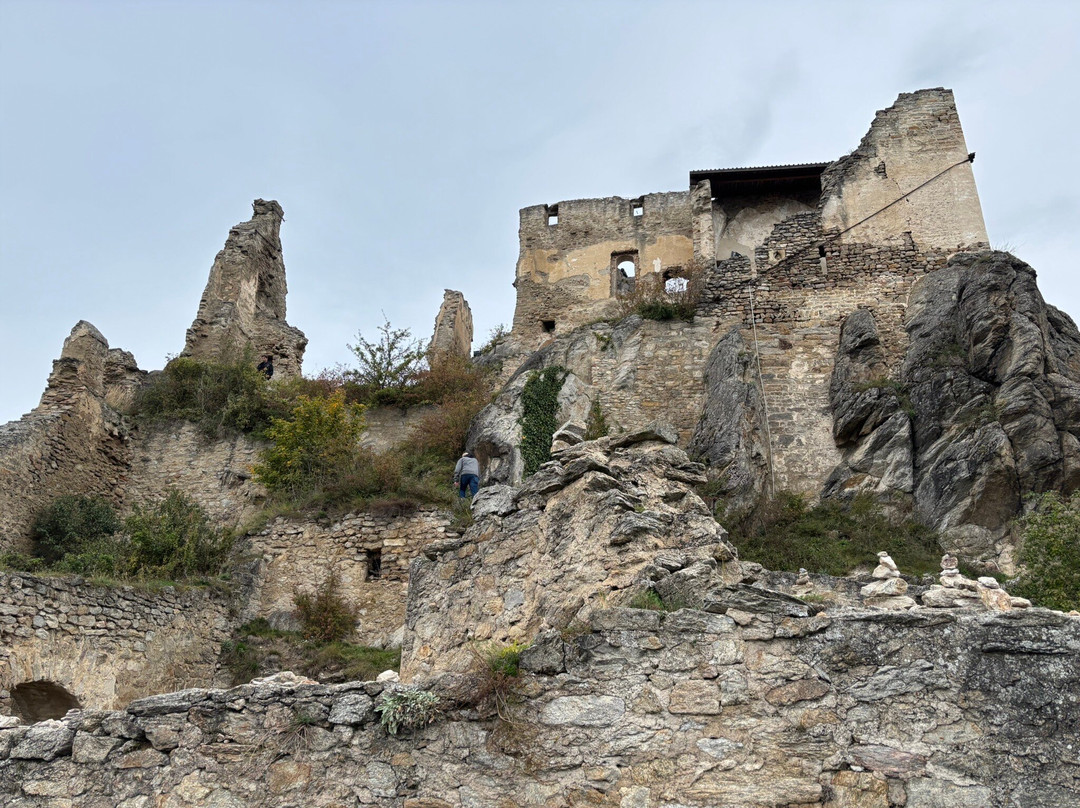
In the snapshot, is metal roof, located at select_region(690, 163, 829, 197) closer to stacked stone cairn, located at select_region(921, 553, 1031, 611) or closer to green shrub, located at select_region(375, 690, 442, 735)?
stacked stone cairn, located at select_region(921, 553, 1031, 611)

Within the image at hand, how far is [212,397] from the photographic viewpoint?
19531mm

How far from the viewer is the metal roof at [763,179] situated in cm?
2389

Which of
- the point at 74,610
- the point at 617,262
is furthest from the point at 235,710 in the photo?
the point at 617,262

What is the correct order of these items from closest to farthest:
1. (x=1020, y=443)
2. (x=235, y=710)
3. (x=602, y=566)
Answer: (x=235, y=710)
(x=602, y=566)
(x=1020, y=443)

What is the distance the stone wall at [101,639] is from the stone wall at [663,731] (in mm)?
5096

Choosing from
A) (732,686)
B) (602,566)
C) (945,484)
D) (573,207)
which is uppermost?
(573,207)

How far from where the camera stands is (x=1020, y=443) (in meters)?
14.0

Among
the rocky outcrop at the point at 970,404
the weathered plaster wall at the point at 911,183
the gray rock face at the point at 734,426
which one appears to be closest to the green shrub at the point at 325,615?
the gray rock face at the point at 734,426

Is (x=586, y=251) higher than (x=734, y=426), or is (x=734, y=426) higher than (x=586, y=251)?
(x=586, y=251)

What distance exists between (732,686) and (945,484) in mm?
10237

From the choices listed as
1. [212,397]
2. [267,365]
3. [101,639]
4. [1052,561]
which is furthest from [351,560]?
[267,365]

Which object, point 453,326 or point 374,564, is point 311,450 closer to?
point 374,564

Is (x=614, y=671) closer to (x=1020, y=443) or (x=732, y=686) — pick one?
(x=732, y=686)

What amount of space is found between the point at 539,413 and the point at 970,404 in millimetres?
7113
